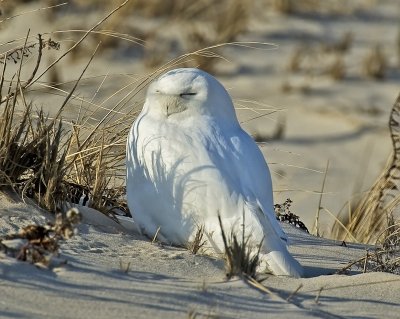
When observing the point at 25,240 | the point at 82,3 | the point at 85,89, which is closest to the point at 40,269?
the point at 25,240

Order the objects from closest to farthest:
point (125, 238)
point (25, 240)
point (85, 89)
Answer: point (25, 240), point (125, 238), point (85, 89)

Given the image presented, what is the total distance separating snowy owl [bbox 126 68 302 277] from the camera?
3547 mm

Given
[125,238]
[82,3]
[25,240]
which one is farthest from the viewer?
[82,3]

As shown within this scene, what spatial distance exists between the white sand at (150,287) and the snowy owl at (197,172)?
86 millimetres

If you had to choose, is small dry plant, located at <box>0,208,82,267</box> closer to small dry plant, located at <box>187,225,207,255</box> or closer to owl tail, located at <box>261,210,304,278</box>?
small dry plant, located at <box>187,225,207,255</box>

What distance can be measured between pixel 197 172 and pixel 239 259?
1.25 ft

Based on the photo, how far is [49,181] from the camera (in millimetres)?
3787

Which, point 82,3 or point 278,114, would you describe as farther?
point 82,3

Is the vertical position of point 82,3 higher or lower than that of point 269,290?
higher

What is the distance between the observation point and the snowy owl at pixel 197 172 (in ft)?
11.6

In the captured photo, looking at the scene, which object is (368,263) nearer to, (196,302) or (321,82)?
(196,302)

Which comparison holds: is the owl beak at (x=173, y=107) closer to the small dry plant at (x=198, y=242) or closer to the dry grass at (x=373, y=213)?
the small dry plant at (x=198, y=242)

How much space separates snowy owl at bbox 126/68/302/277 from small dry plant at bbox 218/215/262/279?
0.47ft

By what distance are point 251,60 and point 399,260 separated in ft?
22.5
